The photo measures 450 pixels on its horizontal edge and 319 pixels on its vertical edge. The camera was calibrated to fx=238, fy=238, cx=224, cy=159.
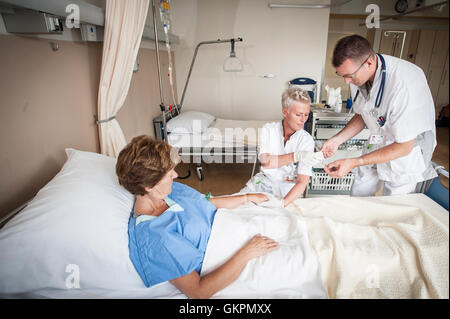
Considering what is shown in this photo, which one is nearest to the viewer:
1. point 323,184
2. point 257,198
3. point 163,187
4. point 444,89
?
point 444,89

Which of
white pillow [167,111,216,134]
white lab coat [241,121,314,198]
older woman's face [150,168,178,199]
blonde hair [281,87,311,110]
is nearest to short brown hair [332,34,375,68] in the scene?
blonde hair [281,87,311,110]

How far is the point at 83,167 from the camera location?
1.01 m

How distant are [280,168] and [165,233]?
0.86 m

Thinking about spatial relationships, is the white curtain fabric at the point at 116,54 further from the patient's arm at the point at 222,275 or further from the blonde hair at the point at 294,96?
the patient's arm at the point at 222,275

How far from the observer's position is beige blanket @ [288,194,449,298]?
55cm

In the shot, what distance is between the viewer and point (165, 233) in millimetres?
790

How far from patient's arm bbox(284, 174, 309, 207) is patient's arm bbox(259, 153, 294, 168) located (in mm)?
115

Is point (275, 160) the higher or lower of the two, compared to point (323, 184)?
higher

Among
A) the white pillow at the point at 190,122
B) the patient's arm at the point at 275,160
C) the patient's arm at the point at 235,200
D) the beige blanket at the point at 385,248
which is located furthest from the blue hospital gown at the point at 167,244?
the white pillow at the point at 190,122

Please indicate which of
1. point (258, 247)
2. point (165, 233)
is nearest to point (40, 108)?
point (165, 233)

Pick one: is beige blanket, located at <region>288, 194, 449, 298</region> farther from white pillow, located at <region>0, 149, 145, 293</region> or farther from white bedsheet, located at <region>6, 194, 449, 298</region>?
white pillow, located at <region>0, 149, 145, 293</region>

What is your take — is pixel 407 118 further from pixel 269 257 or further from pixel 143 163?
pixel 143 163

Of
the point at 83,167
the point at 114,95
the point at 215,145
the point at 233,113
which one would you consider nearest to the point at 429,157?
the point at 233,113

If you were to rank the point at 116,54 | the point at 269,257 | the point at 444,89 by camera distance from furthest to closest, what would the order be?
the point at 116,54 → the point at 269,257 → the point at 444,89
